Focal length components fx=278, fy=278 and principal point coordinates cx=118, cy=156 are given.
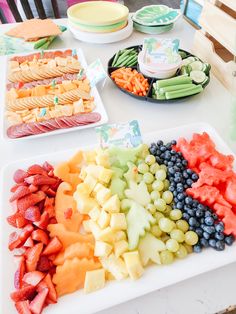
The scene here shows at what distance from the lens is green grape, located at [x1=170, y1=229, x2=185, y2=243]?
634 millimetres

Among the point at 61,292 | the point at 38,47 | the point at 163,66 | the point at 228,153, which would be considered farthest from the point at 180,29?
the point at 61,292

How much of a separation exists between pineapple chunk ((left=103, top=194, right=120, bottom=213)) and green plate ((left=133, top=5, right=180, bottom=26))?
3.62ft

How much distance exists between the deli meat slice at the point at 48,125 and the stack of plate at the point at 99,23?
0.60 meters

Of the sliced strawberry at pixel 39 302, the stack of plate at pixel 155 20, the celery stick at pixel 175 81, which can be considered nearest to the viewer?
the sliced strawberry at pixel 39 302

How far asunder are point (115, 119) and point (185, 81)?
11.9 inches

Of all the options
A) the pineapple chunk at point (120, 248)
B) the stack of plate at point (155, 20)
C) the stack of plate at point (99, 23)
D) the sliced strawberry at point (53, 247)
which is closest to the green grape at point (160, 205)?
the pineapple chunk at point (120, 248)

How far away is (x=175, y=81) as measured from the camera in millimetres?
1034

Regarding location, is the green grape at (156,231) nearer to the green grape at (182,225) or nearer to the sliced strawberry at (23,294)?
the green grape at (182,225)

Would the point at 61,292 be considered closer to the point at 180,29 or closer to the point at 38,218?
the point at 38,218

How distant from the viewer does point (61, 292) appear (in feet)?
1.89

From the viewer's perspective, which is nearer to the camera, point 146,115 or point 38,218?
point 38,218

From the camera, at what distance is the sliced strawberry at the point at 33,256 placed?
1.93ft

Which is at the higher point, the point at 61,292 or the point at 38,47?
the point at 38,47

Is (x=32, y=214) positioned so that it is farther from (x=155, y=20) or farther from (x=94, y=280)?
(x=155, y=20)
